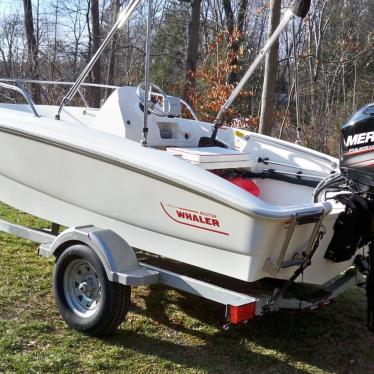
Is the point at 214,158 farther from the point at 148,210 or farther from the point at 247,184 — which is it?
the point at 148,210

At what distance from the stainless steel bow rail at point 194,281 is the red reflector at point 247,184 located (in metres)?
0.87

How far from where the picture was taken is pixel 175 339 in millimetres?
3859

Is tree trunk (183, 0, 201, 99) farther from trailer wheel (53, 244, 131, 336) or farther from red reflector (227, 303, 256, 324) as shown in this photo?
red reflector (227, 303, 256, 324)

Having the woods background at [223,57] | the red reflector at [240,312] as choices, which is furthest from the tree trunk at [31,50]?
the red reflector at [240,312]

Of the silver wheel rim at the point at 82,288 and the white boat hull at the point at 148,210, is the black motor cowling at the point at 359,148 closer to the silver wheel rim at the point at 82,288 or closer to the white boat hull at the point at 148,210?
the white boat hull at the point at 148,210

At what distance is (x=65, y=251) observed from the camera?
12.7ft

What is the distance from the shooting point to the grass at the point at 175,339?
3.46 metres

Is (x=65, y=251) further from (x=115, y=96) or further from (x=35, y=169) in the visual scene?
(x=115, y=96)

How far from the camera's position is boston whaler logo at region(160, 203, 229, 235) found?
3.46m

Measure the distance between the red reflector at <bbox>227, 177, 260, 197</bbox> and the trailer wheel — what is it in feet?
4.66

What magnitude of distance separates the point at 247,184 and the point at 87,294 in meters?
1.62

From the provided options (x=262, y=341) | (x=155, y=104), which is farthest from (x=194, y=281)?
(x=155, y=104)

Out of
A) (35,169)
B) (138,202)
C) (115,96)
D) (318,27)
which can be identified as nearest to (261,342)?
(138,202)

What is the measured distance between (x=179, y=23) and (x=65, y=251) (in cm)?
1842
